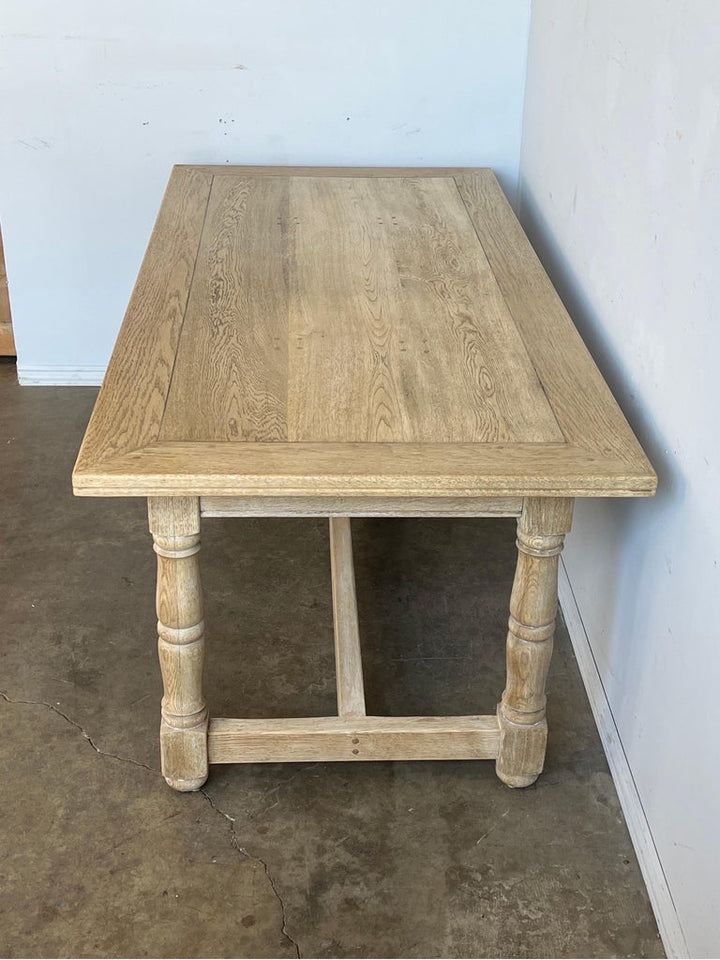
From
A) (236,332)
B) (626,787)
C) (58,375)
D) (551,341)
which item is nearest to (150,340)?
(236,332)

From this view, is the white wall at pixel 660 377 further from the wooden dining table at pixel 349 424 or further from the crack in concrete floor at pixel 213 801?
the crack in concrete floor at pixel 213 801

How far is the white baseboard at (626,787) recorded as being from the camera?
189cm

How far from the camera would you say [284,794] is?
222cm

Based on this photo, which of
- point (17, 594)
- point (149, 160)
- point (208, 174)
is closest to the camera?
point (17, 594)

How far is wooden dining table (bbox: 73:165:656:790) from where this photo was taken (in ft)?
6.03

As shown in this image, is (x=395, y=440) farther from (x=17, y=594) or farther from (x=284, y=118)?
(x=284, y=118)

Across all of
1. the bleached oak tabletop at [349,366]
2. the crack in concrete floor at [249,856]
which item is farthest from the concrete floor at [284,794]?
the bleached oak tabletop at [349,366]

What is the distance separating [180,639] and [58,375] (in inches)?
77.4

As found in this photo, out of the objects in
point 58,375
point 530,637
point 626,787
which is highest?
point 530,637

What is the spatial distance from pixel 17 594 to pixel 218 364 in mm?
1005

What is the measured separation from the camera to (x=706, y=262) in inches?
68.9

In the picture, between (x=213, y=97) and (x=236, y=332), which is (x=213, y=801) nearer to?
(x=236, y=332)

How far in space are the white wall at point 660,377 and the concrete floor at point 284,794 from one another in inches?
7.7

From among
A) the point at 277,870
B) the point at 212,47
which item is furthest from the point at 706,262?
the point at 212,47
